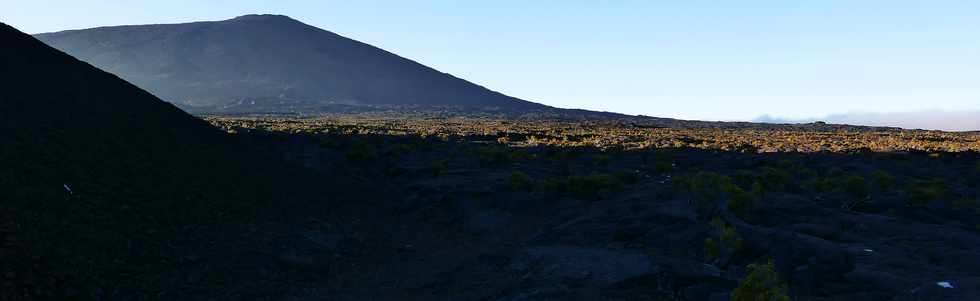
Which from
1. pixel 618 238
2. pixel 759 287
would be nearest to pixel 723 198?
pixel 618 238

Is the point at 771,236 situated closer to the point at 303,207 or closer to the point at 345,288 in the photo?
the point at 345,288

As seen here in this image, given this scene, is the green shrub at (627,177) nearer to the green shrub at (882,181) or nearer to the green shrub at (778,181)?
the green shrub at (778,181)

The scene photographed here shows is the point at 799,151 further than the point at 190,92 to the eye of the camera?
No

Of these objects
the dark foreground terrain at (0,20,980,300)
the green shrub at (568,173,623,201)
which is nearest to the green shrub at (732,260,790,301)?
the dark foreground terrain at (0,20,980,300)

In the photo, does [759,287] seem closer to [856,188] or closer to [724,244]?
[724,244]

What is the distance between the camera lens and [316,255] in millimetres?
14062

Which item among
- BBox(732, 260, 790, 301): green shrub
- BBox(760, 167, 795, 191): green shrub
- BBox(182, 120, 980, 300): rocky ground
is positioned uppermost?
BBox(732, 260, 790, 301): green shrub

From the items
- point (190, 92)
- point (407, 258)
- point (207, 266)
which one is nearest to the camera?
point (207, 266)

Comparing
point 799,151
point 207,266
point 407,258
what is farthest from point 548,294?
point 799,151

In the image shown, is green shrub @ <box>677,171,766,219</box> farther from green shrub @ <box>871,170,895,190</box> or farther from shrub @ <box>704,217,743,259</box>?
green shrub @ <box>871,170,895,190</box>

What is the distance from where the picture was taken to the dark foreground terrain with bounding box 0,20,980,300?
10820mm

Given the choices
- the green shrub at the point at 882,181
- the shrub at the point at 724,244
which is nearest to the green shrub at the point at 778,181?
the green shrub at the point at 882,181

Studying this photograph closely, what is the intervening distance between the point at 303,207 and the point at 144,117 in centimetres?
724

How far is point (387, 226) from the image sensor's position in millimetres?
18172
